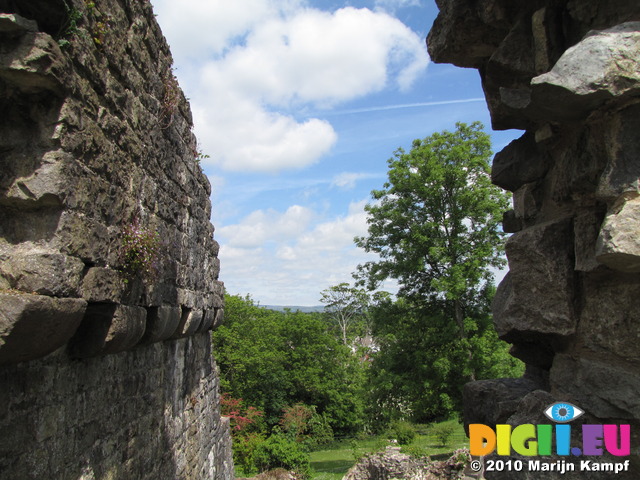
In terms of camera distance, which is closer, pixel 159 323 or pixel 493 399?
pixel 493 399

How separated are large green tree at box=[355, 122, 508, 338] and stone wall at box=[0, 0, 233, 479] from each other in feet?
39.5

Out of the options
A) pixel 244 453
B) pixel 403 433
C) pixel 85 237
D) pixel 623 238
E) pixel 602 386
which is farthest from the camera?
pixel 244 453

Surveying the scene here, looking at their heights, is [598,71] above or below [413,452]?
above

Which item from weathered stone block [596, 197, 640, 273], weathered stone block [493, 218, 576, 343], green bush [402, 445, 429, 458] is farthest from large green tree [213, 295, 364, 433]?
weathered stone block [596, 197, 640, 273]

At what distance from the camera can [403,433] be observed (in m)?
15.4

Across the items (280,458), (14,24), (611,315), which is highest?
(14,24)

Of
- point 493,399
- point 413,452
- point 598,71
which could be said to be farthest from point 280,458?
point 598,71

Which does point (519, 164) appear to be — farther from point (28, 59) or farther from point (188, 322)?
point (188, 322)

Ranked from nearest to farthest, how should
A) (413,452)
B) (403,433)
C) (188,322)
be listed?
(188,322), (413,452), (403,433)

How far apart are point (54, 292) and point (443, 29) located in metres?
2.60

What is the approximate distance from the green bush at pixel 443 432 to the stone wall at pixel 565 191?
14707mm

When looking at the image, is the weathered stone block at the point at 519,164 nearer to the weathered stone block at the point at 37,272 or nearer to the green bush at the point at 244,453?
the weathered stone block at the point at 37,272

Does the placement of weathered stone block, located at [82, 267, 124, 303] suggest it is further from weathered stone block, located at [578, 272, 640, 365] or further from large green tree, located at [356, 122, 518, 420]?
large green tree, located at [356, 122, 518, 420]

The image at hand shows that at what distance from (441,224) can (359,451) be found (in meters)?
9.42
